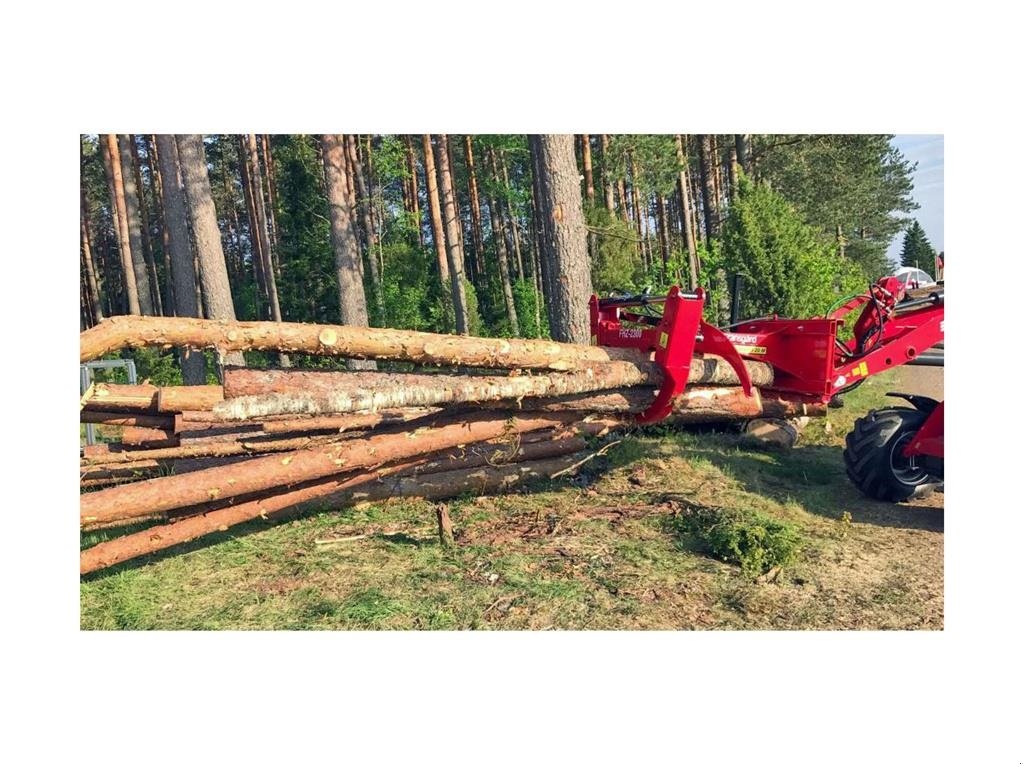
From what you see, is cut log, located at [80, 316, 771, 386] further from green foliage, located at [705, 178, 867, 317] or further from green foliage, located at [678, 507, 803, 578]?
green foliage, located at [705, 178, 867, 317]

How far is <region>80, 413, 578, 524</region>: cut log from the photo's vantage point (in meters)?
4.70

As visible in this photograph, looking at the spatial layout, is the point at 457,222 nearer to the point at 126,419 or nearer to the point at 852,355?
the point at 852,355

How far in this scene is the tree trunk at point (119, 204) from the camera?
21094 mm

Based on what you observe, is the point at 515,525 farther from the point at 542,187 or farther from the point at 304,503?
the point at 542,187

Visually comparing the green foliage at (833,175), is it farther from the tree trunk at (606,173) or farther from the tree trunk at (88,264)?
the tree trunk at (88,264)

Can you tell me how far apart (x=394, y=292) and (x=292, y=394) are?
19.8 meters

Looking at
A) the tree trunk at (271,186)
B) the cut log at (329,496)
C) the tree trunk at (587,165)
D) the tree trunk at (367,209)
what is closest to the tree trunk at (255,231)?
the tree trunk at (271,186)

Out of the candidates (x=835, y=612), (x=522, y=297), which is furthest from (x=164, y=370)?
(x=835, y=612)

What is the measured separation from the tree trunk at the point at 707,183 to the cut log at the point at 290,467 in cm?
1721

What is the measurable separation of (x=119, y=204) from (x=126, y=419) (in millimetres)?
20080

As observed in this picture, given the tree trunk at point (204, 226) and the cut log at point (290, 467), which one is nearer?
the cut log at point (290, 467)

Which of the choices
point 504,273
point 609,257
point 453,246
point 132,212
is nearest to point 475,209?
point 504,273

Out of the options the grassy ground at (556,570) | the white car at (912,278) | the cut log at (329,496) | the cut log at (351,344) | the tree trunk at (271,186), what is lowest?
the grassy ground at (556,570)

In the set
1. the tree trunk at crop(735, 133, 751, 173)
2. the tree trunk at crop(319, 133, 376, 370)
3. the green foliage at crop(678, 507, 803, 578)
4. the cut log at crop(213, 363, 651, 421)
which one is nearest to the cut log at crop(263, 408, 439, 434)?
the cut log at crop(213, 363, 651, 421)
